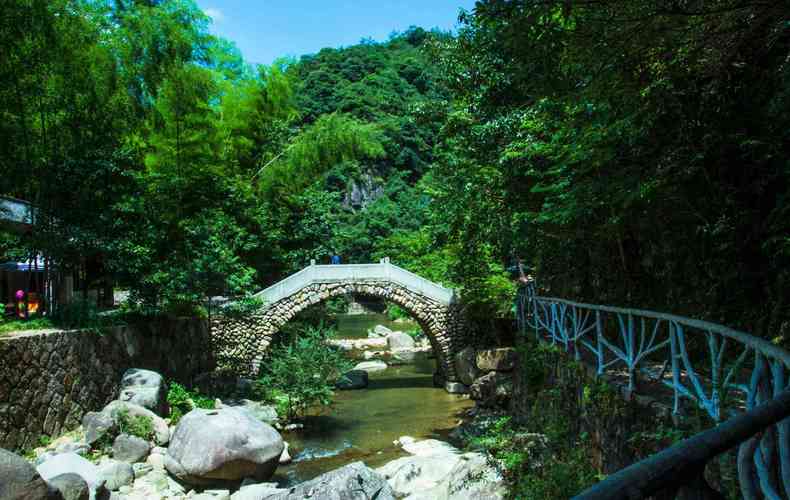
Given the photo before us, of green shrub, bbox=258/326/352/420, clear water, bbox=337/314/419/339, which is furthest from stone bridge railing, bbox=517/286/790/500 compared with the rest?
clear water, bbox=337/314/419/339

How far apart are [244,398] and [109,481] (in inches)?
240

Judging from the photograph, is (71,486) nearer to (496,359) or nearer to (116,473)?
(116,473)

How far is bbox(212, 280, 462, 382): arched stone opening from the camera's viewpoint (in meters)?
15.4

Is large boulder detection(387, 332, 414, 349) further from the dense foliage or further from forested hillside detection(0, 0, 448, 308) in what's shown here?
the dense foliage

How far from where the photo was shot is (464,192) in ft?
37.6

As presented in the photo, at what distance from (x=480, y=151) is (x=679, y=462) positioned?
1011 cm

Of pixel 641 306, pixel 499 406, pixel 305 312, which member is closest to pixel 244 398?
pixel 305 312

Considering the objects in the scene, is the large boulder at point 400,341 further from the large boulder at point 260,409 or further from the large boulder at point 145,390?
the large boulder at point 145,390

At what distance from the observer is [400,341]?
23.7 meters

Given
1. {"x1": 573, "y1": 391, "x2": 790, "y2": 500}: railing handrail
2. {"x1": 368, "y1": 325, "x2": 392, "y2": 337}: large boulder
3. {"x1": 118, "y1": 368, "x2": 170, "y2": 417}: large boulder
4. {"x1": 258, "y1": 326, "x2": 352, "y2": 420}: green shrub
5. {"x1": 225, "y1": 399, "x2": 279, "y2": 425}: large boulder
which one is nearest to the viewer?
{"x1": 573, "y1": 391, "x2": 790, "y2": 500}: railing handrail

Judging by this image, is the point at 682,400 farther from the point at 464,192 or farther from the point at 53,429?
the point at 53,429

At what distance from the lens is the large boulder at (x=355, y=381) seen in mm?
15925

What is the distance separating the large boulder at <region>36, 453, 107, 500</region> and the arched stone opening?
7680 mm

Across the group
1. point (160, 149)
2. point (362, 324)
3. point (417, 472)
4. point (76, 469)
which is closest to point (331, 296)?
point (160, 149)
